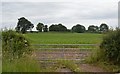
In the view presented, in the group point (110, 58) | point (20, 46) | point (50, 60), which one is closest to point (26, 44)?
point (20, 46)

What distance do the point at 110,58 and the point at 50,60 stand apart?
2370 mm

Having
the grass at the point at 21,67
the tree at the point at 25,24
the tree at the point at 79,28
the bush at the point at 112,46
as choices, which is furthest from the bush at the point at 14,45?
the tree at the point at 79,28

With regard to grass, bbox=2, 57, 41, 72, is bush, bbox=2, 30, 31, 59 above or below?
above

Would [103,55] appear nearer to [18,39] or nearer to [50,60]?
[50,60]

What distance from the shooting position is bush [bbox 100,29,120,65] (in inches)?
445

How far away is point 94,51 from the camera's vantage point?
486 inches

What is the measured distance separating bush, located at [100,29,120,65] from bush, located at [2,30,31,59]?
309 cm

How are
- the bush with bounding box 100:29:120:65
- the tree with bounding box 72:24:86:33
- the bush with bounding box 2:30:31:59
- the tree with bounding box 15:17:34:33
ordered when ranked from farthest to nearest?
1. the tree with bounding box 72:24:86:33
2. the tree with bounding box 15:17:34:33
3. the bush with bounding box 2:30:31:59
4. the bush with bounding box 100:29:120:65

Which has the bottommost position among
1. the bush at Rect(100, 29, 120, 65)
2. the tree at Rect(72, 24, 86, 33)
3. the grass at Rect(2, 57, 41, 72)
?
the grass at Rect(2, 57, 41, 72)

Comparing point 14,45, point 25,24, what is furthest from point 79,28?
point 14,45

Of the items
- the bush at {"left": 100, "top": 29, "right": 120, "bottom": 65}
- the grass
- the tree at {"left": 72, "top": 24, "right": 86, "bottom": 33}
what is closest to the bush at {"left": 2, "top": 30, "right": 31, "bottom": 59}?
the grass

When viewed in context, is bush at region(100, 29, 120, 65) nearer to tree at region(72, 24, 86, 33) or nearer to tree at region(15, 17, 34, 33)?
tree at region(15, 17, 34, 33)

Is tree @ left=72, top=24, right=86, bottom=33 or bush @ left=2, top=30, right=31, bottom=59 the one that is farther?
tree @ left=72, top=24, right=86, bottom=33

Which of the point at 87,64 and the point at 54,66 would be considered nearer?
the point at 54,66
